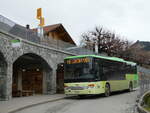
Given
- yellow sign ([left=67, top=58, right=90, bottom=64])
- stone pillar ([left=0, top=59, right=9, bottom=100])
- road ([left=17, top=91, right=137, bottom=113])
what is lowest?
road ([left=17, top=91, right=137, bottom=113])

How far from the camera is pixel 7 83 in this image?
1444cm

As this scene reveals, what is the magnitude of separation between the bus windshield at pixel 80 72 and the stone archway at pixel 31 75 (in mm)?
4553

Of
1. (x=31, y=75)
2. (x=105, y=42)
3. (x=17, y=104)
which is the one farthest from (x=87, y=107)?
(x=105, y=42)

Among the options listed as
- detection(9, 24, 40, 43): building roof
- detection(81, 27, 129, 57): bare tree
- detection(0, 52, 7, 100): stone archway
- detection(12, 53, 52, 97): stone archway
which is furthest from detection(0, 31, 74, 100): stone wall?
detection(81, 27, 129, 57): bare tree

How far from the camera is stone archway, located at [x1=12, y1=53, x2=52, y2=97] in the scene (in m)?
20.5

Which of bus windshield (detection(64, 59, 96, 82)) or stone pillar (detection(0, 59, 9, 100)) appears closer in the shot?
stone pillar (detection(0, 59, 9, 100))

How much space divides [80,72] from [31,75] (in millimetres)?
9013

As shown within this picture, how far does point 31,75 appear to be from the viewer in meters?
22.9

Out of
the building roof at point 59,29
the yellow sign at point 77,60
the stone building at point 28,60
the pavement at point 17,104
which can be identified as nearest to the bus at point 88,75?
the yellow sign at point 77,60

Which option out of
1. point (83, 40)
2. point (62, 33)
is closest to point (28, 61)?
point (62, 33)

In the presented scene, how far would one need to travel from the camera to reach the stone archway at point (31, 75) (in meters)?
20.5

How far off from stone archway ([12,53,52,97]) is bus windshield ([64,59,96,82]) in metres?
4.55

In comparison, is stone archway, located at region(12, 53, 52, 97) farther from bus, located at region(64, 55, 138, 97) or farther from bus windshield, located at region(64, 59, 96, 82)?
bus, located at region(64, 55, 138, 97)

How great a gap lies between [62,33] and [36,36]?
16246mm
